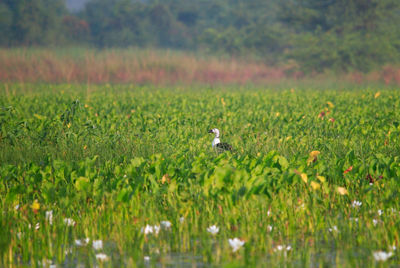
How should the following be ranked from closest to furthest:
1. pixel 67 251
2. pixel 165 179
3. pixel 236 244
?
pixel 236 244 → pixel 67 251 → pixel 165 179

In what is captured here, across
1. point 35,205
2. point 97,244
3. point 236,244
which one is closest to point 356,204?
point 236,244

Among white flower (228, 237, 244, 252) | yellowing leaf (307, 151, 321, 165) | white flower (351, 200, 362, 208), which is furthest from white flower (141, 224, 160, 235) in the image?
yellowing leaf (307, 151, 321, 165)

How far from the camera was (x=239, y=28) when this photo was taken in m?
51.4

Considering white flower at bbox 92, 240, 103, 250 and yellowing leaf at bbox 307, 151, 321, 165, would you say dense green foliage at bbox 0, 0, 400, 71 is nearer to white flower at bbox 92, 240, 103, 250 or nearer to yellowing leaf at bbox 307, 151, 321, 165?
yellowing leaf at bbox 307, 151, 321, 165

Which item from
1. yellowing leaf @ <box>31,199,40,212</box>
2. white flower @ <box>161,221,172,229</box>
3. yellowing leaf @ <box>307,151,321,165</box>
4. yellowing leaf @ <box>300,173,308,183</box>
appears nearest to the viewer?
white flower @ <box>161,221,172,229</box>

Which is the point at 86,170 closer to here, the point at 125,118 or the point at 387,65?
the point at 125,118

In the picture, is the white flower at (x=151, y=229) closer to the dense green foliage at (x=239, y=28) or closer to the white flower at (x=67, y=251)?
the white flower at (x=67, y=251)

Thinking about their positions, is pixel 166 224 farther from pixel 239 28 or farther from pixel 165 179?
pixel 239 28

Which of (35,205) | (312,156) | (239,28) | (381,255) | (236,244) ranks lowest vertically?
(381,255)

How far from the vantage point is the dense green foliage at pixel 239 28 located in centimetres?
3528

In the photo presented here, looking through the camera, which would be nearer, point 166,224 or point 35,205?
point 166,224

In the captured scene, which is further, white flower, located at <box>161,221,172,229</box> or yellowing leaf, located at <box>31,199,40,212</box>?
yellowing leaf, located at <box>31,199,40,212</box>

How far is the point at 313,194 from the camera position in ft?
19.0

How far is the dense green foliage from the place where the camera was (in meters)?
35.3
